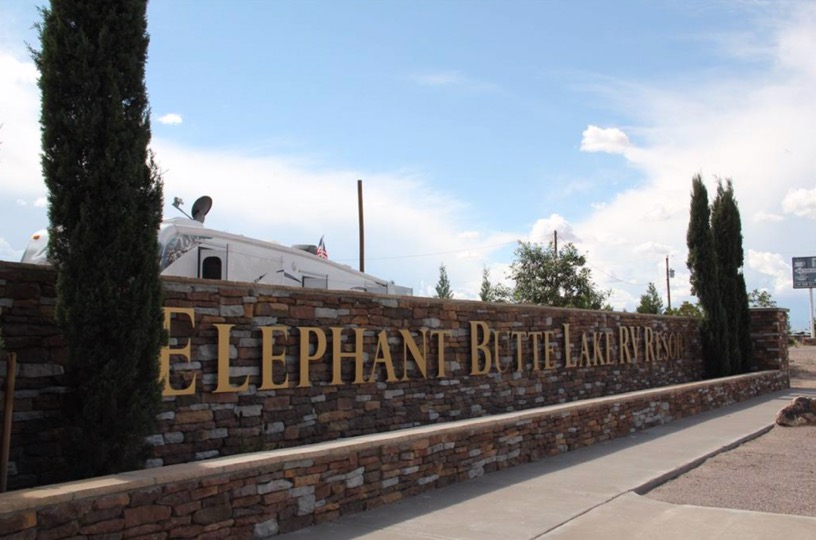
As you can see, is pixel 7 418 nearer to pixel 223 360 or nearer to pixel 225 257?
pixel 223 360

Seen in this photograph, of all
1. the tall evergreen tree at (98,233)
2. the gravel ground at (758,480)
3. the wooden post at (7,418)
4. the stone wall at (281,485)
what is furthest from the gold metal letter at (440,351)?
the wooden post at (7,418)

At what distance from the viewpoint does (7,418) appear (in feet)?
15.2

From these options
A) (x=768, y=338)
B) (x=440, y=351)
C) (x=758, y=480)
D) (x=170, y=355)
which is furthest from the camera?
(x=768, y=338)

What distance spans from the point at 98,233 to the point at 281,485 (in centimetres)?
231

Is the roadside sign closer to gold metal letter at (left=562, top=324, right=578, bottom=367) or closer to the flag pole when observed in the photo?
the flag pole

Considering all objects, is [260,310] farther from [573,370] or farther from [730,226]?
[730,226]

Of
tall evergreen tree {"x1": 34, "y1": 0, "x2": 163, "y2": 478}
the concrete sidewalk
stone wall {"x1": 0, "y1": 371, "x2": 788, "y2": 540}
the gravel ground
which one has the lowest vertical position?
the gravel ground

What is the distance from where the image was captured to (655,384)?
15.7m

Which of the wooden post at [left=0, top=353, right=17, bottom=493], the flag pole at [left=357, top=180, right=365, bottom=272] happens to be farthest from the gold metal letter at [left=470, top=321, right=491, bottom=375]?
the flag pole at [left=357, top=180, right=365, bottom=272]

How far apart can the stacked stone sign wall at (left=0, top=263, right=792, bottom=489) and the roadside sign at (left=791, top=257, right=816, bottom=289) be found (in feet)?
178

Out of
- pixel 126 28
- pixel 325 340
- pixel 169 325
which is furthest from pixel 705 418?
pixel 126 28

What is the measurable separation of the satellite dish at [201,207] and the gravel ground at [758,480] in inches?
265

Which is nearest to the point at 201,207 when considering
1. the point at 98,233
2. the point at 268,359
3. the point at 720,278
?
the point at 268,359

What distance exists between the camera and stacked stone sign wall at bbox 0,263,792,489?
5.25 meters
